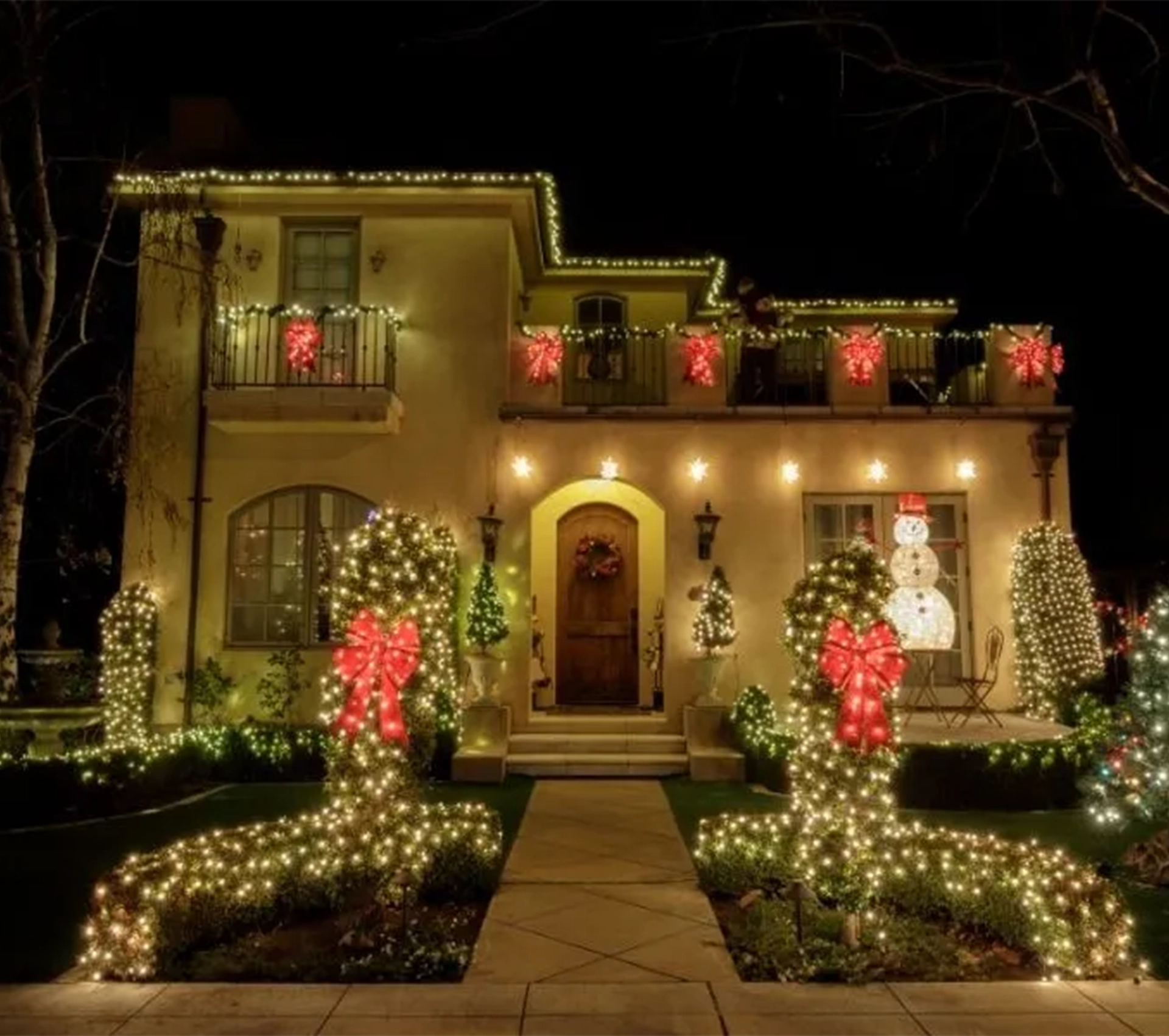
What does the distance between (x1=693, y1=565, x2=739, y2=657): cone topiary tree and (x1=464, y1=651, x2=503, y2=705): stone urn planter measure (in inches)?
94.5

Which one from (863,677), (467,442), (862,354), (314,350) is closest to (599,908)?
(863,677)

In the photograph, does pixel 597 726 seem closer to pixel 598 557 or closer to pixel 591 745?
pixel 591 745

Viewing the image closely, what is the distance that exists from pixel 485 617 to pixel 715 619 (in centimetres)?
270

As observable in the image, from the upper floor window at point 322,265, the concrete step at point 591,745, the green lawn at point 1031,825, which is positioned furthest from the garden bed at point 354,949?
the upper floor window at point 322,265

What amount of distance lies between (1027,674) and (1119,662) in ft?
14.7

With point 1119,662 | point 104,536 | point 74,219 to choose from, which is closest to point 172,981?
point 74,219

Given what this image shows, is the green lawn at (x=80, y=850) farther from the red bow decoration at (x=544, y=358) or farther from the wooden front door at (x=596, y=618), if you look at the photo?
the red bow decoration at (x=544, y=358)

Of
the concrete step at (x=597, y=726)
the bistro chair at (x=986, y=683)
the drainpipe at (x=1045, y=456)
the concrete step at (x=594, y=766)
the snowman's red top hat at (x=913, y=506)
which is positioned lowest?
the concrete step at (x=594, y=766)

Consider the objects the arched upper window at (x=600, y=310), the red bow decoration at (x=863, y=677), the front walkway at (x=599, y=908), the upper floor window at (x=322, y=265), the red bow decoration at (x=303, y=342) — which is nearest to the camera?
the front walkway at (x=599, y=908)

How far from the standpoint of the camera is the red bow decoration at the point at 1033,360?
1309 cm

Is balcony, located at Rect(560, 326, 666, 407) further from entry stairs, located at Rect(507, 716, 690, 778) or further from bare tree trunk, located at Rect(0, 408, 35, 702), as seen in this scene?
bare tree trunk, located at Rect(0, 408, 35, 702)

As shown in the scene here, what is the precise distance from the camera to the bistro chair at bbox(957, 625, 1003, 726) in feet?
39.6

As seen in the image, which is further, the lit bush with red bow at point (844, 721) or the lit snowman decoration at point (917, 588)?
the lit snowman decoration at point (917, 588)

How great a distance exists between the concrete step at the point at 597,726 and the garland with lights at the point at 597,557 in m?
2.36
